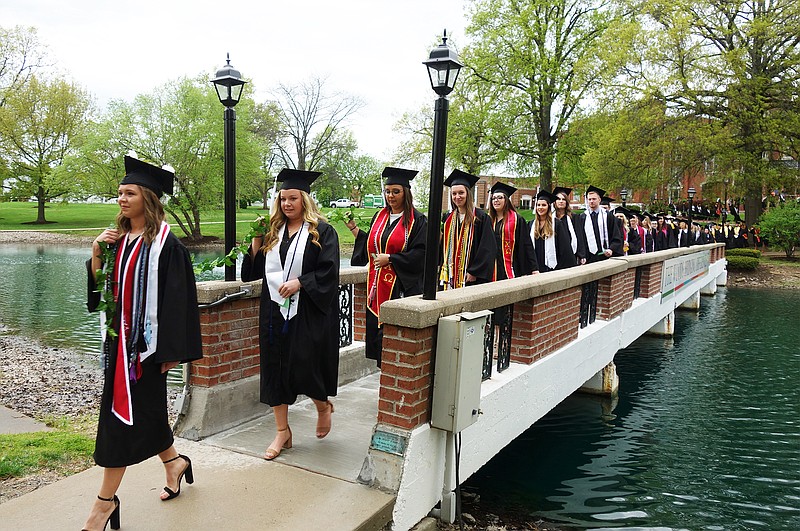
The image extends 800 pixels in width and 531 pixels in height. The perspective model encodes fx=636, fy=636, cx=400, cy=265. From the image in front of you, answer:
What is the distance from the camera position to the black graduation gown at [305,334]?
443 centimetres

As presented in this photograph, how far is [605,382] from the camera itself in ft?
30.1

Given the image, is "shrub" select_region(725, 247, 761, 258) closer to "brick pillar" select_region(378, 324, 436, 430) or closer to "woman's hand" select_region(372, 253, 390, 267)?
"woman's hand" select_region(372, 253, 390, 267)

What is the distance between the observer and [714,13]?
92.6 ft

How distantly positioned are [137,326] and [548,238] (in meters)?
6.89

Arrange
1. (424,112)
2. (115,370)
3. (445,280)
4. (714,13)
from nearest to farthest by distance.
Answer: (115,370), (445,280), (714,13), (424,112)

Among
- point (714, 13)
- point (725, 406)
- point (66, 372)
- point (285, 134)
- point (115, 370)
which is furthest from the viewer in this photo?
point (285, 134)

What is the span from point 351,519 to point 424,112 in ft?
107

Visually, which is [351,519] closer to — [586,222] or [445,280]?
[445,280]

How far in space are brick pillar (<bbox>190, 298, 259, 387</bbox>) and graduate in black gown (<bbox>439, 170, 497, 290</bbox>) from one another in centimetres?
214


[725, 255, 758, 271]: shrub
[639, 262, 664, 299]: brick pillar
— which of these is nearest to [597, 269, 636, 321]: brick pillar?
[639, 262, 664, 299]: brick pillar

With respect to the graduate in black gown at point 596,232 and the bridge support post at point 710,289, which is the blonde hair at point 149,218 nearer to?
the graduate in black gown at point 596,232

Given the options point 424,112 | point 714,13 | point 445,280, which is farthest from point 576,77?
point 445,280

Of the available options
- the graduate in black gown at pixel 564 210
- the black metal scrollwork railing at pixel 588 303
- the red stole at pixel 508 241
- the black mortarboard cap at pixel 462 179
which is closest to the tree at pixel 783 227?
the graduate in black gown at pixel 564 210

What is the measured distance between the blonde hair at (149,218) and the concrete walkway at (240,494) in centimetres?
158
